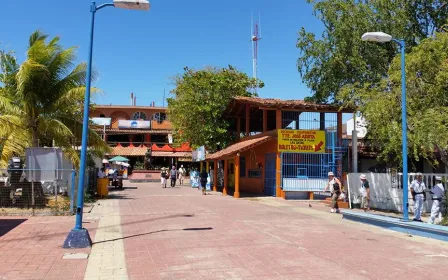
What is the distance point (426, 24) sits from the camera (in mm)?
23453

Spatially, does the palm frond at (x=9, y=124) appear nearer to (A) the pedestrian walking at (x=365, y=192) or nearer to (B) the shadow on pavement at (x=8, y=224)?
(B) the shadow on pavement at (x=8, y=224)

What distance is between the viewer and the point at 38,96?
1617 centimetres

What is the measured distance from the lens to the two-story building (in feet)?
169

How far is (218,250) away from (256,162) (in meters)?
18.2

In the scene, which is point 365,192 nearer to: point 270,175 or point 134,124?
point 270,175

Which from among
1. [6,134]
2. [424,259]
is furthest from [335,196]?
[6,134]

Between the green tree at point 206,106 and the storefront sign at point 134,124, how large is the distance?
2305cm

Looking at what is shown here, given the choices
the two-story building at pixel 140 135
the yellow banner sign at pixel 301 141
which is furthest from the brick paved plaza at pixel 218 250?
the two-story building at pixel 140 135

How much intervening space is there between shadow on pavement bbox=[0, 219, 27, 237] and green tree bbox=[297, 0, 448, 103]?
1663cm

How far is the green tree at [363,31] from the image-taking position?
22.6 m

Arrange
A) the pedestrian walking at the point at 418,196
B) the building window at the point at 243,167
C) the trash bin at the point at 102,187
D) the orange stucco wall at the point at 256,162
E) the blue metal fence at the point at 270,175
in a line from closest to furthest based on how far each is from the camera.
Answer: the pedestrian walking at the point at 418,196, the trash bin at the point at 102,187, the blue metal fence at the point at 270,175, the orange stucco wall at the point at 256,162, the building window at the point at 243,167

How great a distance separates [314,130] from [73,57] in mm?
12815

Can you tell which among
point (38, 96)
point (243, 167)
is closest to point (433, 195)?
point (38, 96)

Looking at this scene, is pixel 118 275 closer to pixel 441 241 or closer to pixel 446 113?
pixel 441 241
